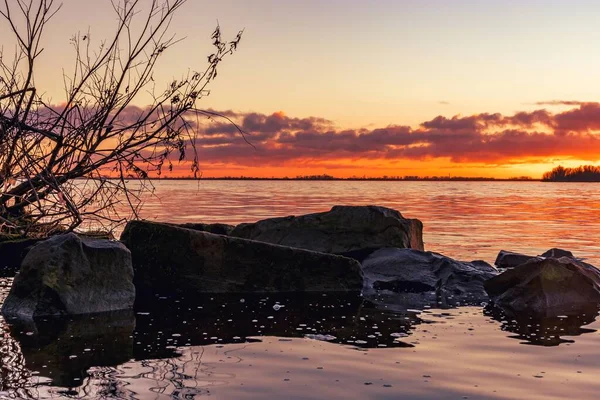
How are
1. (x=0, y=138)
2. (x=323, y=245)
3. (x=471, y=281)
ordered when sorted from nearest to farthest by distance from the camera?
(x=0, y=138) < (x=471, y=281) < (x=323, y=245)

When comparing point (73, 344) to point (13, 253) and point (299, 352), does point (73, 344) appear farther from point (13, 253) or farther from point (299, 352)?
point (13, 253)

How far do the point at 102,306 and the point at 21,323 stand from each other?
1332 mm

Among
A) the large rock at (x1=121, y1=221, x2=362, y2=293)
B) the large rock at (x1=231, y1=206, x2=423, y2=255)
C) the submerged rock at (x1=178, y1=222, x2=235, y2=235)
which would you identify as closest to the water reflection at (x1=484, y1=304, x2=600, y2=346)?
the large rock at (x1=121, y1=221, x2=362, y2=293)

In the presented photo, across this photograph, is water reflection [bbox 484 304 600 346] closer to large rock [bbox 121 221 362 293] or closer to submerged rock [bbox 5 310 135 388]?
large rock [bbox 121 221 362 293]

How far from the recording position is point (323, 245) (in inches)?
597

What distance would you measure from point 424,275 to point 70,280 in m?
6.53

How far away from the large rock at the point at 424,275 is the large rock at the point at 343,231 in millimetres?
841

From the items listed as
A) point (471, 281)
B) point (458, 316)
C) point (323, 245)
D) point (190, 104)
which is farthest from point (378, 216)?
point (190, 104)

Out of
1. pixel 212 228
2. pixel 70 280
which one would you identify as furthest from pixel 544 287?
pixel 212 228

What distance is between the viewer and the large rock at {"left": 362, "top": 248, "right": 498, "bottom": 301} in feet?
41.6

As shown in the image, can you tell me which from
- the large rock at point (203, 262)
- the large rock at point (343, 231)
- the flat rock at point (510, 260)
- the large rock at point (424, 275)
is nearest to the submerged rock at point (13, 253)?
the large rock at point (203, 262)

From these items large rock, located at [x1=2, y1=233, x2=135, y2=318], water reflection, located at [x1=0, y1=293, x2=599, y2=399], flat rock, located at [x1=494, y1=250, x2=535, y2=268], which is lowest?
flat rock, located at [x1=494, y1=250, x2=535, y2=268]

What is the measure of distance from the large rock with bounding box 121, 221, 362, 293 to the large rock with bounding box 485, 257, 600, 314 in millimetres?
3575

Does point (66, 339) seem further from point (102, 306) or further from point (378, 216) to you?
point (378, 216)
